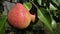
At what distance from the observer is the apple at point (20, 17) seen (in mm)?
592

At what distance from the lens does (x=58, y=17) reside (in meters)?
0.71

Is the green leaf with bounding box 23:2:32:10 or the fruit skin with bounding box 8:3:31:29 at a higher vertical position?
the green leaf with bounding box 23:2:32:10

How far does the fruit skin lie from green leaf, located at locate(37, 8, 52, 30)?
40 mm

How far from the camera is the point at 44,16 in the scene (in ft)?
2.11

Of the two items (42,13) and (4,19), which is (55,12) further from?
(4,19)

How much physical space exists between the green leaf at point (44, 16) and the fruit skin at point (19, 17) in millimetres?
40

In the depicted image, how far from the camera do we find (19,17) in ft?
1.95

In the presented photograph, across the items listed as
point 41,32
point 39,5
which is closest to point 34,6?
point 39,5

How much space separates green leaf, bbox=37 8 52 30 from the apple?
30mm

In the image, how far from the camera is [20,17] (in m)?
0.60

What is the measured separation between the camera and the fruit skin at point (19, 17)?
592mm

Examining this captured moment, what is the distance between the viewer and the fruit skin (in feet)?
1.94

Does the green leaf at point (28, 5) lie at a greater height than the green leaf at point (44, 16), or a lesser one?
greater

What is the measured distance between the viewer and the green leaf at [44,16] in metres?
0.61
